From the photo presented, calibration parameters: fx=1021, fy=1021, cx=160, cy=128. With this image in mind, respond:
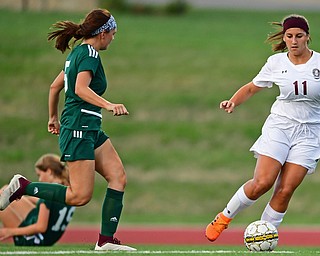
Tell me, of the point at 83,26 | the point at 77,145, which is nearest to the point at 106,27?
the point at 83,26

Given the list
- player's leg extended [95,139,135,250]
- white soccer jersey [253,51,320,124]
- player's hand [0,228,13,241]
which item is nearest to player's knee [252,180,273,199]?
white soccer jersey [253,51,320,124]

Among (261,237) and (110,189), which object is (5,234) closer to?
(110,189)

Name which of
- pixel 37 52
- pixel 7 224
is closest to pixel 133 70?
pixel 37 52

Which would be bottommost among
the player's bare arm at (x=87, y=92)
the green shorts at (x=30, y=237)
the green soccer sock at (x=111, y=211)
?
the green shorts at (x=30, y=237)

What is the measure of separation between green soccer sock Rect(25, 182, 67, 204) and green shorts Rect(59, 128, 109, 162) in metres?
0.29

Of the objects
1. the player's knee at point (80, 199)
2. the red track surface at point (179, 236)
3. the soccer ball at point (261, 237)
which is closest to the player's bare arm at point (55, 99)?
the player's knee at point (80, 199)

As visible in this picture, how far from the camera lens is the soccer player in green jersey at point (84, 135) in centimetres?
871

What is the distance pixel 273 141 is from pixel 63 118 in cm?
185

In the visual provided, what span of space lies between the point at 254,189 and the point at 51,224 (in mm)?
3286

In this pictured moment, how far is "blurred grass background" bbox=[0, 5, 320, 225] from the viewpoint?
74.8 ft

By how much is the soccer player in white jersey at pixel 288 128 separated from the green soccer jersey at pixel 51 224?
2750 mm

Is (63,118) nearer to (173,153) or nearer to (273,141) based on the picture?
(273,141)

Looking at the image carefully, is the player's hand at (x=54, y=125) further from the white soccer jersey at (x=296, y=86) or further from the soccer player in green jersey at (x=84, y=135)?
the white soccer jersey at (x=296, y=86)

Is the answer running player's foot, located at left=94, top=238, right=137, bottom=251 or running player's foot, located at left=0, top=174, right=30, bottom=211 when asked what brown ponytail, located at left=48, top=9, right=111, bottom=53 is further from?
running player's foot, located at left=94, top=238, right=137, bottom=251
